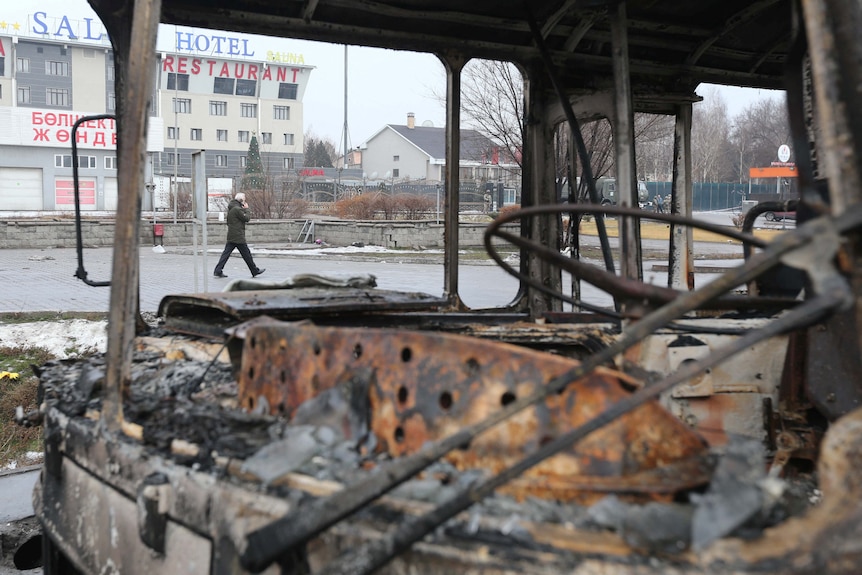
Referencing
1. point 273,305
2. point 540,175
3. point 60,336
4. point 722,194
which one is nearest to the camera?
point 273,305

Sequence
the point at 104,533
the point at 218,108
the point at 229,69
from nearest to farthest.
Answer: the point at 104,533 < the point at 229,69 < the point at 218,108

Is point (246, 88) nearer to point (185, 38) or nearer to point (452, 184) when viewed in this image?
point (185, 38)

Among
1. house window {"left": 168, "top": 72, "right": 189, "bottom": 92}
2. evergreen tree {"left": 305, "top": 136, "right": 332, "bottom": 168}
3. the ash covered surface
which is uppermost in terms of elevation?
house window {"left": 168, "top": 72, "right": 189, "bottom": 92}

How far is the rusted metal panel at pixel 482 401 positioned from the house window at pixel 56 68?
67311mm

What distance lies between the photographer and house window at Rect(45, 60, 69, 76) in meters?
61.3

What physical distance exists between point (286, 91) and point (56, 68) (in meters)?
18.1

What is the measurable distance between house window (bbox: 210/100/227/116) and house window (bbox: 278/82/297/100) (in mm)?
4750

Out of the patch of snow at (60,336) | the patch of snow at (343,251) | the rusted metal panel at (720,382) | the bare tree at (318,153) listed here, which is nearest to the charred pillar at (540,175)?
the rusted metal panel at (720,382)

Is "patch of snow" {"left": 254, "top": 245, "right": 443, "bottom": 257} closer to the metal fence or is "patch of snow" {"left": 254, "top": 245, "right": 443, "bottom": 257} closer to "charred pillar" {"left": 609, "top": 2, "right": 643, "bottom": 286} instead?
the metal fence

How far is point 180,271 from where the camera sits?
Result: 18.8 meters

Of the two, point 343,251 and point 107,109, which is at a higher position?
point 107,109

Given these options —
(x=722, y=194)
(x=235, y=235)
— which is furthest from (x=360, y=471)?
(x=722, y=194)

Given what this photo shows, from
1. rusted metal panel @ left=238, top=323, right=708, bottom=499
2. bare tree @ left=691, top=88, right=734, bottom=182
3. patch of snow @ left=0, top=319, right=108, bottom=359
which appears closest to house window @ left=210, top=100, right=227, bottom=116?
bare tree @ left=691, top=88, right=734, bottom=182

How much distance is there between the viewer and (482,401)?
6.12 feet
